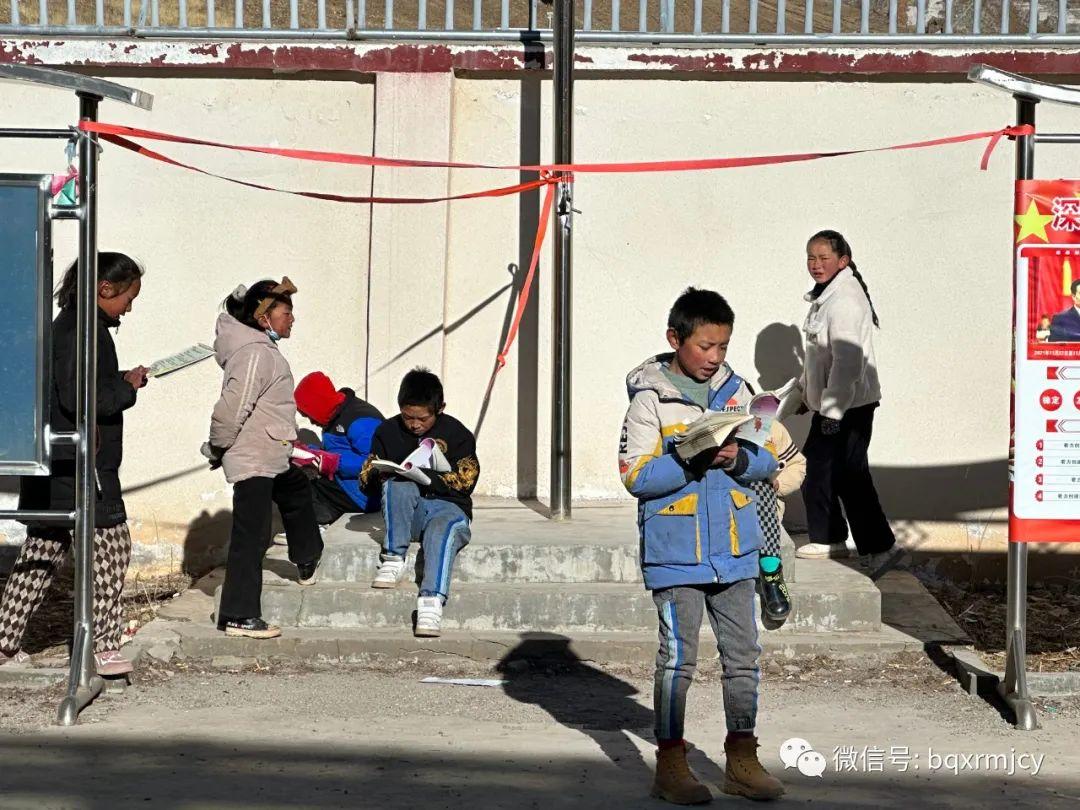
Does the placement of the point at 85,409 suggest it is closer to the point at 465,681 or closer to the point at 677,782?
the point at 465,681

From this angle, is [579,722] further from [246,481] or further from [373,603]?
[246,481]

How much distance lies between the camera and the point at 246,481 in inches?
267

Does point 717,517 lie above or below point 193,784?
above

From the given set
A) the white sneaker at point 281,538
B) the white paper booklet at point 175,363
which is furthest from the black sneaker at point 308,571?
the white paper booklet at point 175,363

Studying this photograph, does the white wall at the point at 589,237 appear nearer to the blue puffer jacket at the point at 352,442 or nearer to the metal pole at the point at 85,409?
the blue puffer jacket at the point at 352,442

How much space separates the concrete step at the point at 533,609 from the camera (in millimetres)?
6910

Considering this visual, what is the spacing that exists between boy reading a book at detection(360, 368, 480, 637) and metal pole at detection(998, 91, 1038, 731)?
2.47m

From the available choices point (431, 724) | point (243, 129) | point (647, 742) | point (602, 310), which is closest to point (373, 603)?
point (431, 724)

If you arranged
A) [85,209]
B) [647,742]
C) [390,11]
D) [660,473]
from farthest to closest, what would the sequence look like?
[390,11], [85,209], [647,742], [660,473]

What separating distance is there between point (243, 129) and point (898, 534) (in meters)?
4.52

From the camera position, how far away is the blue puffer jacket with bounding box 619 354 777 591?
4.74 metres

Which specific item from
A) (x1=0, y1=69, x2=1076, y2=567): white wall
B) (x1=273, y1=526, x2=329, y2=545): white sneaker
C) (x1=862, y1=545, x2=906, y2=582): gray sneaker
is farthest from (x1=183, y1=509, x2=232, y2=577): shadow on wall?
(x1=862, y1=545, x2=906, y2=582): gray sneaker

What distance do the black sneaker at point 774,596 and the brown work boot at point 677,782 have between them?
2030 mm

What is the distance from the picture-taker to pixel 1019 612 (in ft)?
19.5
